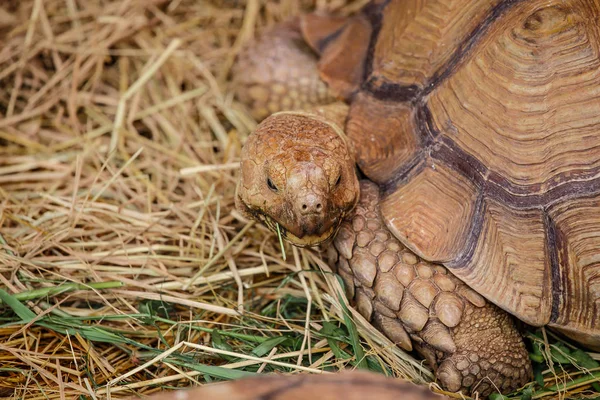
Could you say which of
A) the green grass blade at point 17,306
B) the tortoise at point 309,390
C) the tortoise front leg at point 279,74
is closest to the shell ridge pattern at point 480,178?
the tortoise front leg at point 279,74

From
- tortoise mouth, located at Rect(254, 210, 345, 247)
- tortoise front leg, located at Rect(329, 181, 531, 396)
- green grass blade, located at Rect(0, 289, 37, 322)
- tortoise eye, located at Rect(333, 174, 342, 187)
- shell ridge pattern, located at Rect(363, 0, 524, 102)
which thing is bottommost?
green grass blade, located at Rect(0, 289, 37, 322)

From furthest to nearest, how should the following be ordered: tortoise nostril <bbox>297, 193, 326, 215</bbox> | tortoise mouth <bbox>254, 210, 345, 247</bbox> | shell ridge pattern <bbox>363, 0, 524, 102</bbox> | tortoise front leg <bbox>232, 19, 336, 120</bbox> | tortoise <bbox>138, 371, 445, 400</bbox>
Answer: tortoise front leg <bbox>232, 19, 336, 120</bbox>
shell ridge pattern <bbox>363, 0, 524, 102</bbox>
tortoise mouth <bbox>254, 210, 345, 247</bbox>
tortoise nostril <bbox>297, 193, 326, 215</bbox>
tortoise <bbox>138, 371, 445, 400</bbox>

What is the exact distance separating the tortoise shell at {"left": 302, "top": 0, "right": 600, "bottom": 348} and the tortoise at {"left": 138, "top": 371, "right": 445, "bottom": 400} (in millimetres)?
→ 789

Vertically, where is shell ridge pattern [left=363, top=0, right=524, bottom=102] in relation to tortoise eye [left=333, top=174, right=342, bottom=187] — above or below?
above

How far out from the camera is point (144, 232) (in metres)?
2.72

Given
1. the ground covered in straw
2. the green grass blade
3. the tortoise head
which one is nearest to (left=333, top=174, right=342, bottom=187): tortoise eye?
the tortoise head

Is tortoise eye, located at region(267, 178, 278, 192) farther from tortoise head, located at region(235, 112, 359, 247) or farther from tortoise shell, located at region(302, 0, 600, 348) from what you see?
tortoise shell, located at region(302, 0, 600, 348)

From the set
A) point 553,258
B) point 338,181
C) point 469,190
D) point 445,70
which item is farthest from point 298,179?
point 553,258

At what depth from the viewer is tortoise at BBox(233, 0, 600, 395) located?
211 centimetres

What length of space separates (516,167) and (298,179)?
799 millimetres

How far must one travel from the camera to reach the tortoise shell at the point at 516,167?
6.91 ft

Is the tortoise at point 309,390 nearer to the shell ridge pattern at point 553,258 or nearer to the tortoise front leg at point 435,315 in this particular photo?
the tortoise front leg at point 435,315

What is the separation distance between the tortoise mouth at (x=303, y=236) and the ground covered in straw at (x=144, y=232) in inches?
11.6

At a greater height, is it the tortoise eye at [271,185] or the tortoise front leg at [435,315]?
the tortoise eye at [271,185]
